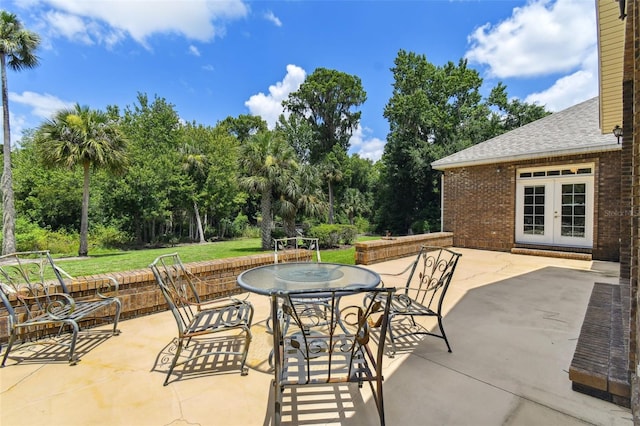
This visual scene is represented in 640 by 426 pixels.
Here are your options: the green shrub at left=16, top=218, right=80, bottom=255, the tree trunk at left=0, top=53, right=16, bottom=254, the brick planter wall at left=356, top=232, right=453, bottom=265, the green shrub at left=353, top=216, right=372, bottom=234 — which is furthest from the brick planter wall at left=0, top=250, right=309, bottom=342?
the green shrub at left=353, top=216, right=372, bottom=234

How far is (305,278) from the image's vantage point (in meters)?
2.98

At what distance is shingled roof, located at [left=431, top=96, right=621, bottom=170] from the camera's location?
774 centimetres

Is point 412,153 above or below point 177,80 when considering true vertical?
below

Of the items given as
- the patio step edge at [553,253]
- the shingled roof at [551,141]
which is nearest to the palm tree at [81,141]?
the shingled roof at [551,141]

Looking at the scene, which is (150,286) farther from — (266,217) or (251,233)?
(251,233)

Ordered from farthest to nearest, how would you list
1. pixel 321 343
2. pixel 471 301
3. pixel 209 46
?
pixel 209 46, pixel 471 301, pixel 321 343

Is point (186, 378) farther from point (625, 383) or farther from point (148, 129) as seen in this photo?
point (148, 129)

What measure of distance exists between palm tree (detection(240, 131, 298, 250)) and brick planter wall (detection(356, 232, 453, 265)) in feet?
21.5

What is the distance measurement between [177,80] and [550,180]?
22548 mm

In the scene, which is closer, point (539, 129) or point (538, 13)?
point (538, 13)

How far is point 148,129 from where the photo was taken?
67.3 ft

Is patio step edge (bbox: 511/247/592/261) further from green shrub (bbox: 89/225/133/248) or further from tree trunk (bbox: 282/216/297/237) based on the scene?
green shrub (bbox: 89/225/133/248)

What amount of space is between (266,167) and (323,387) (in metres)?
11.2

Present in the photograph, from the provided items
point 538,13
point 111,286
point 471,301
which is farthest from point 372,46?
point 111,286
